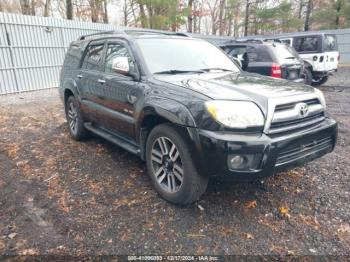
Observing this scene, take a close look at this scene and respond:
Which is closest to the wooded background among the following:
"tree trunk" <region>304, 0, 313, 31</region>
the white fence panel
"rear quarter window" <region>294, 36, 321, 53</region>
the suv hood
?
"tree trunk" <region>304, 0, 313, 31</region>

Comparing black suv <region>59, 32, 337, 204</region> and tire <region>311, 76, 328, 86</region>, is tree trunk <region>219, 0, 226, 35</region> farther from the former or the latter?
black suv <region>59, 32, 337, 204</region>

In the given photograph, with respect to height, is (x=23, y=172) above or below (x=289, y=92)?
below

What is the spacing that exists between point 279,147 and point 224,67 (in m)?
1.83

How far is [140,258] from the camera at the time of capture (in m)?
2.28

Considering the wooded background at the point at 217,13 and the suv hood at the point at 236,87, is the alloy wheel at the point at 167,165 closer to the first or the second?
the suv hood at the point at 236,87

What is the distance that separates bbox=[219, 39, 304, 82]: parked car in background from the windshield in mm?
3494

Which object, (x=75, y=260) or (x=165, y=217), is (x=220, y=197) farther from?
(x=75, y=260)

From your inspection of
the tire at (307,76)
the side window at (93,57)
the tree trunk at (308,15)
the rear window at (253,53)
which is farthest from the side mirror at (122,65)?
the tree trunk at (308,15)

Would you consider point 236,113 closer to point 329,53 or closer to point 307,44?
point 329,53

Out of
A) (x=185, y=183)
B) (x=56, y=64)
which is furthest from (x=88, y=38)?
(x=56, y=64)

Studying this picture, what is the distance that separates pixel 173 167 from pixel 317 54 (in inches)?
371

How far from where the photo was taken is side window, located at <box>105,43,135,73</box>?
352 cm

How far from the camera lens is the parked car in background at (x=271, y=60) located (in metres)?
7.55

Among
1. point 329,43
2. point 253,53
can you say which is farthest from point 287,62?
point 329,43
